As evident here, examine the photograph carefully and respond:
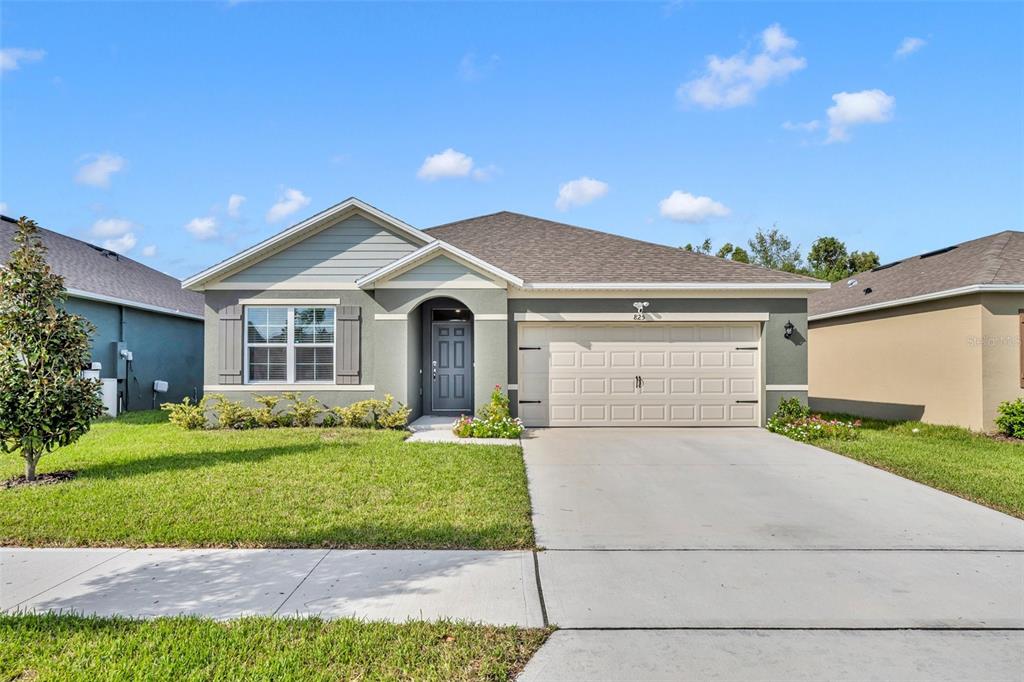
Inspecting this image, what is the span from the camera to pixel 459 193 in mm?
18953

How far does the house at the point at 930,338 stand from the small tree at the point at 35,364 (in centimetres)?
1555

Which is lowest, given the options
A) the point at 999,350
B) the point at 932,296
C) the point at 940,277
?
the point at 999,350

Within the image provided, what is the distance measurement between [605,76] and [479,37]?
3.06 m

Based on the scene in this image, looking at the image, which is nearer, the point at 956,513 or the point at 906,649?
the point at 906,649

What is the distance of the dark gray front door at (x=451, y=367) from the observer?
44.9 ft

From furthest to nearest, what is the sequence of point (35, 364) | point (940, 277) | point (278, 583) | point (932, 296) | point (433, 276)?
point (940, 277)
point (932, 296)
point (433, 276)
point (35, 364)
point (278, 583)

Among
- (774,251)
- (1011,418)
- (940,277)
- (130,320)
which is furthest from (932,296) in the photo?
(774,251)

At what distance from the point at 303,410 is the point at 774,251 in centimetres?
4551

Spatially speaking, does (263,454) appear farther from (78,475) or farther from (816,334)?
(816,334)

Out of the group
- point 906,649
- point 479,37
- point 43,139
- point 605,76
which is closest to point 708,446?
point 906,649

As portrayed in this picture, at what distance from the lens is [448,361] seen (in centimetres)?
1376

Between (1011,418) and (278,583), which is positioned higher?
(1011,418)

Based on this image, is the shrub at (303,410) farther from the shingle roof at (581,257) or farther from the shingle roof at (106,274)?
the shingle roof at (106,274)

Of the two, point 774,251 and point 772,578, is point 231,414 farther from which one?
point 774,251
